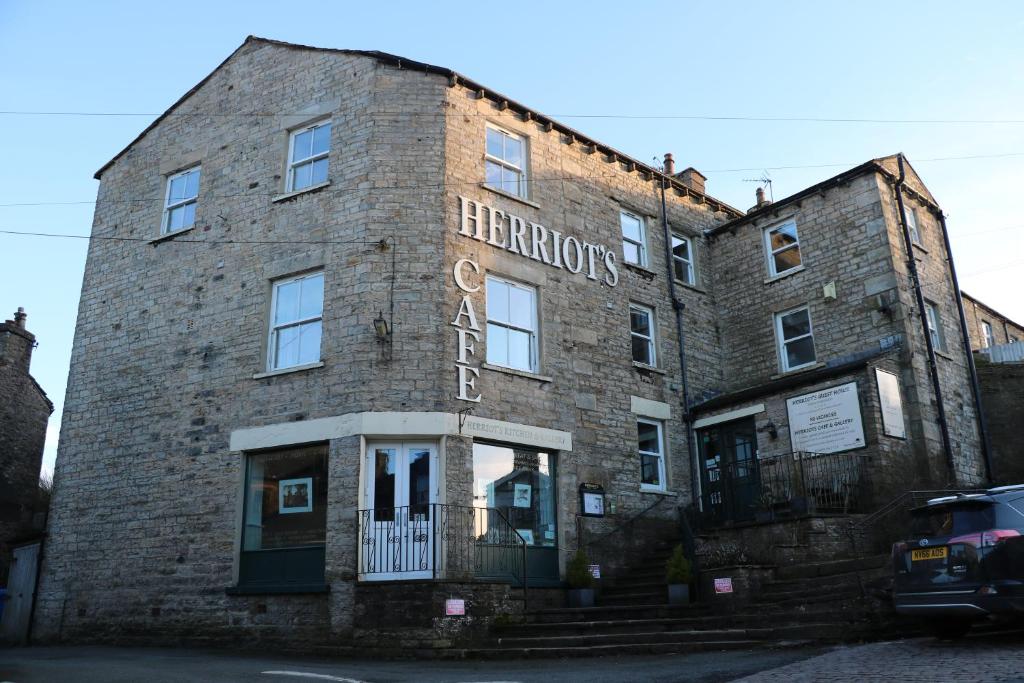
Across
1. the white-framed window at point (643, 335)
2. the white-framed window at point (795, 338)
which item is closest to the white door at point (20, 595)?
the white-framed window at point (643, 335)

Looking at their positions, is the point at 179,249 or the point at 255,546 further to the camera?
the point at 179,249

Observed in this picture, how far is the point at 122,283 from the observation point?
646 inches

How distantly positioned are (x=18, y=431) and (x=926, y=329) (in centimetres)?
2287

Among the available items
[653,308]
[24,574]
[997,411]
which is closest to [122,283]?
[24,574]

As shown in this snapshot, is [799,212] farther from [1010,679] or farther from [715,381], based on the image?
[1010,679]

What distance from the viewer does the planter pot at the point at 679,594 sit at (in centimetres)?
1240

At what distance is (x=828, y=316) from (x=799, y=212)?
2.53 m

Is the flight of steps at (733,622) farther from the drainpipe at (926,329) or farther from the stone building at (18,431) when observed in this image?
the stone building at (18,431)

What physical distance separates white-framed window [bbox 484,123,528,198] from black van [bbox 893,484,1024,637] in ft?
31.1

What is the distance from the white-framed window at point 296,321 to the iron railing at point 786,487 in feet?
25.1

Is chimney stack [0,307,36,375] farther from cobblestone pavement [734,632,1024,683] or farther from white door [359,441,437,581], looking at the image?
cobblestone pavement [734,632,1024,683]

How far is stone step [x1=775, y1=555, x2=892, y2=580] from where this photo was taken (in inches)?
452

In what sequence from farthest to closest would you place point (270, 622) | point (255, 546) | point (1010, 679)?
1. point (255, 546)
2. point (270, 622)
3. point (1010, 679)

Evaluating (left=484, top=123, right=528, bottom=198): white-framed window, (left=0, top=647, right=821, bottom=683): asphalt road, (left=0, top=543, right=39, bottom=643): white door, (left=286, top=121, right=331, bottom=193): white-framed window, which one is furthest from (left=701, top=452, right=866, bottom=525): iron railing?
(left=0, top=543, right=39, bottom=643): white door
